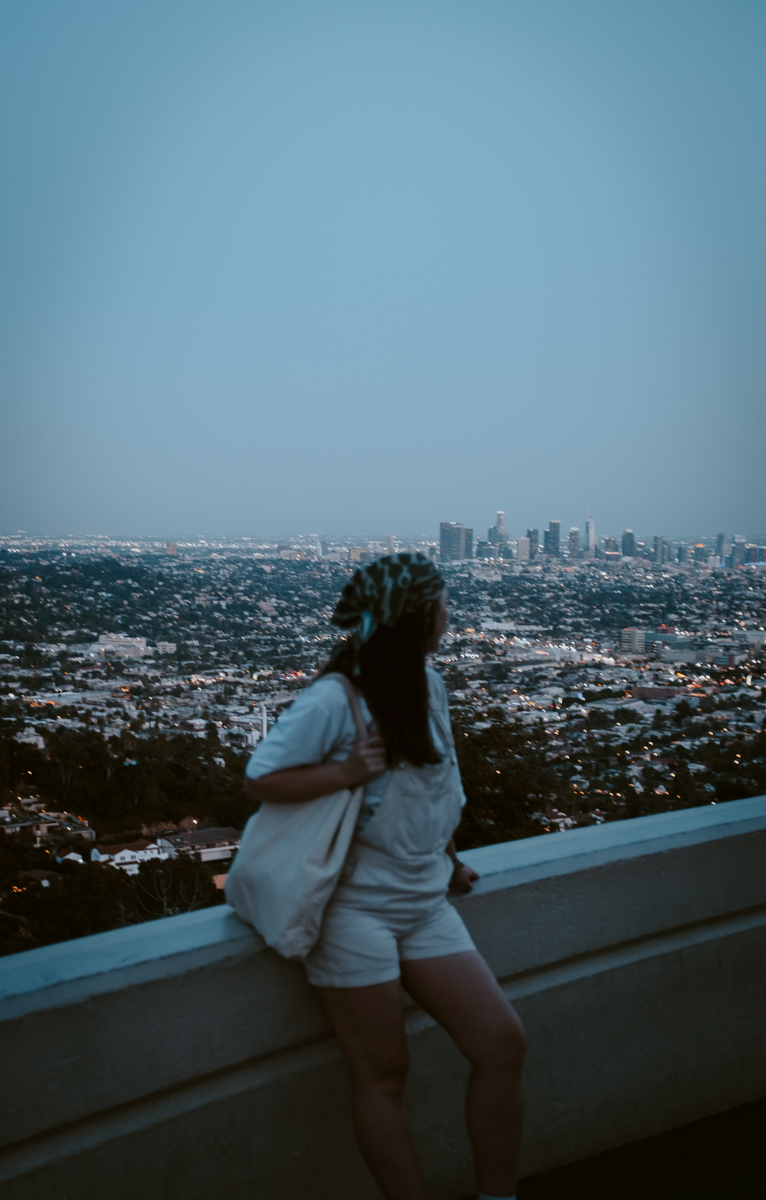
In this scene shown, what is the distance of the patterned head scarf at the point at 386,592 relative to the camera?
171 cm

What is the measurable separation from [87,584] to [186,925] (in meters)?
12.7

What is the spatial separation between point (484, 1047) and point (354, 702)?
28.0 inches

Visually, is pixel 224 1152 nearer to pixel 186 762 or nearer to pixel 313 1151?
pixel 313 1151

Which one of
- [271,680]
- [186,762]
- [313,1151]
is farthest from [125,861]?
[271,680]

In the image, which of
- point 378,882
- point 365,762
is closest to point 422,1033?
point 378,882

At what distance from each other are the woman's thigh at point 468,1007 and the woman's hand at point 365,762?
0.38 metres

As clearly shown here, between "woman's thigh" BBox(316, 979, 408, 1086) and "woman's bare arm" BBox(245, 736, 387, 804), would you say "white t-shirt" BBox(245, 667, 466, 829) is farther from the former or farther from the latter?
"woman's thigh" BBox(316, 979, 408, 1086)

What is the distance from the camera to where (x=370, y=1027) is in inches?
63.9

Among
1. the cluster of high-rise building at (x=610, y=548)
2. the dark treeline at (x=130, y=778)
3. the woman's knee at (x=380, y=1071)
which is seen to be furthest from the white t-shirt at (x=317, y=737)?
the cluster of high-rise building at (x=610, y=548)

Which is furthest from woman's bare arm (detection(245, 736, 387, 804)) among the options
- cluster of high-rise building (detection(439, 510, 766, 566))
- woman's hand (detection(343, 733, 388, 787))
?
cluster of high-rise building (detection(439, 510, 766, 566))

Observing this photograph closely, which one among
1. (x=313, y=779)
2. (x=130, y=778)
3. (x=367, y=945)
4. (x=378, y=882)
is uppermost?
(x=313, y=779)

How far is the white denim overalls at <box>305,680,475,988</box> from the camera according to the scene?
1.62m

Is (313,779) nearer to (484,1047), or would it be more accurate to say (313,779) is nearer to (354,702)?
(354,702)

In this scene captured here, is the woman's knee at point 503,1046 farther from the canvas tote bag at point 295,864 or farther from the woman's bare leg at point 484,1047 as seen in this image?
the canvas tote bag at point 295,864
